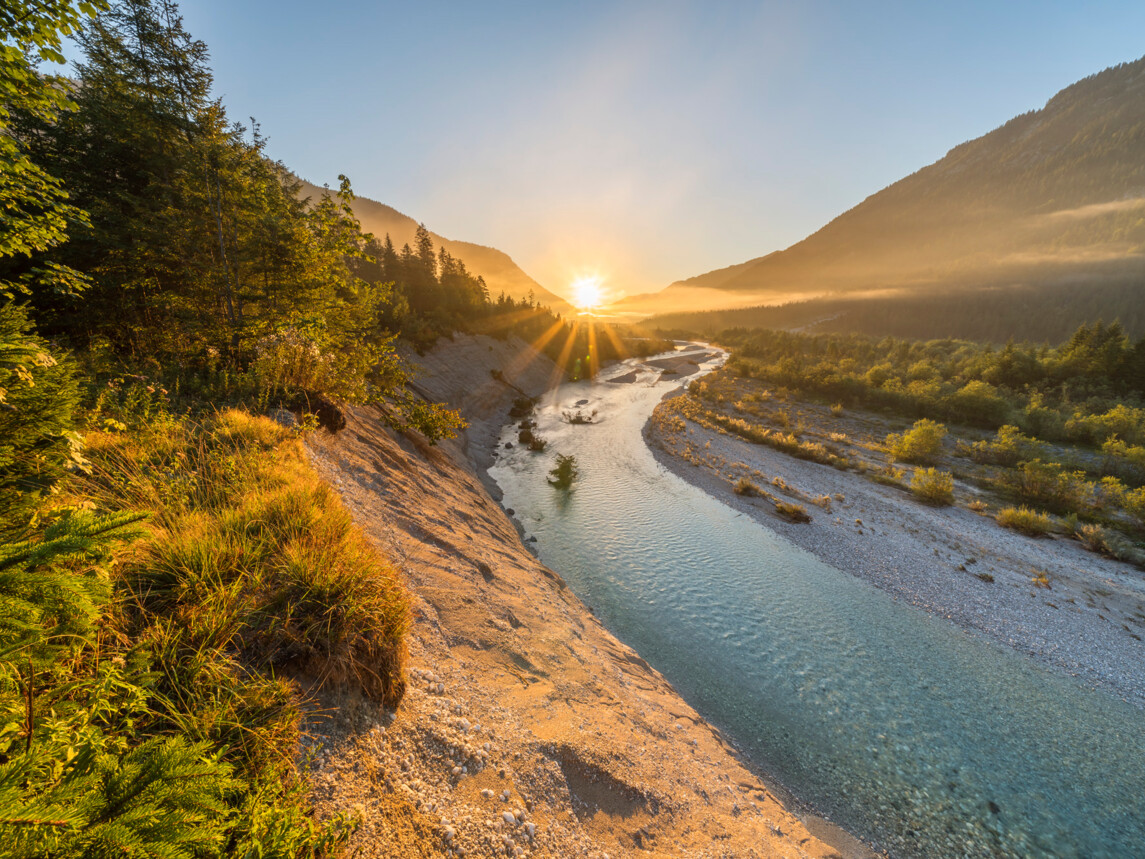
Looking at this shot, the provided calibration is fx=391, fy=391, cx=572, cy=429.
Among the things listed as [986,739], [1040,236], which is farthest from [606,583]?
[1040,236]

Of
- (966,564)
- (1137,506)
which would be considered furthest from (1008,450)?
(966,564)

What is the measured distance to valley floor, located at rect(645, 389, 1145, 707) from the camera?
37.9ft

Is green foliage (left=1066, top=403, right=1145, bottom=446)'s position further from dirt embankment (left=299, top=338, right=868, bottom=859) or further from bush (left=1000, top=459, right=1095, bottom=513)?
A: dirt embankment (left=299, top=338, right=868, bottom=859)

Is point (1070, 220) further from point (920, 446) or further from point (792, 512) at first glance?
point (792, 512)

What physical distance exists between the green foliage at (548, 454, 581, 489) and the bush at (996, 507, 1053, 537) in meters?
20.5

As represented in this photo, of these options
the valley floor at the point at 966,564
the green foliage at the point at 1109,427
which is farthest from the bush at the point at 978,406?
the valley floor at the point at 966,564

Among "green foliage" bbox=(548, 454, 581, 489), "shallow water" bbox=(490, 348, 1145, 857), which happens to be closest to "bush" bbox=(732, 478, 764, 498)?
"shallow water" bbox=(490, 348, 1145, 857)

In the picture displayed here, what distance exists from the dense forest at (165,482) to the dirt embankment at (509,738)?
0.49 metres

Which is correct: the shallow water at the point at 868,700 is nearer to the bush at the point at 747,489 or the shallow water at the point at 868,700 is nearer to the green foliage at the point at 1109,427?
the bush at the point at 747,489

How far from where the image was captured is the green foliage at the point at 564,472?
70.1 ft

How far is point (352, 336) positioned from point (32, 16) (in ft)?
23.2

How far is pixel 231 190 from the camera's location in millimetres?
9023

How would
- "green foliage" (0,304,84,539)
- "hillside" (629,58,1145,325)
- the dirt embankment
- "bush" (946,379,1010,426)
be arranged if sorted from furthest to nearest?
"hillside" (629,58,1145,325), "bush" (946,379,1010,426), the dirt embankment, "green foliage" (0,304,84,539)

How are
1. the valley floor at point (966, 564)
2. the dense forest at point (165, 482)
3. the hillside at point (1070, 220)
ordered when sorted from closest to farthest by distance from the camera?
the dense forest at point (165, 482) → the valley floor at point (966, 564) → the hillside at point (1070, 220)
